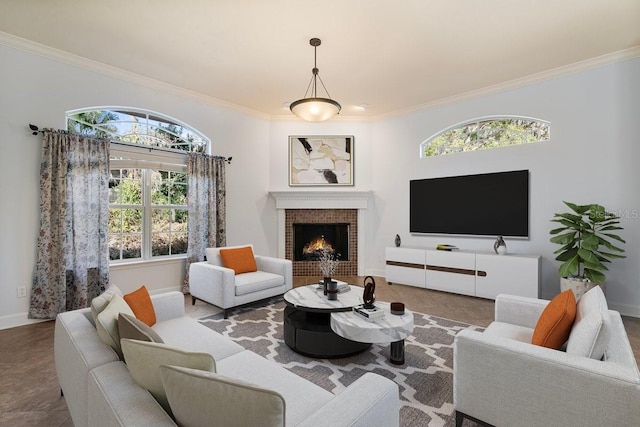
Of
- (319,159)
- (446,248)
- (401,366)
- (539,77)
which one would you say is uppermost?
(539,77)

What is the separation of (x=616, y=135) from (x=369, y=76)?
10.1ft

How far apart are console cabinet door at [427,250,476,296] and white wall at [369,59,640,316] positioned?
1.55 ft

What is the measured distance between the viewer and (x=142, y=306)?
214 cm

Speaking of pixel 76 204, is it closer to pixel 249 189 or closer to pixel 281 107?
pixel 249 189

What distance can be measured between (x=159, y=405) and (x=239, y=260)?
3.06 m

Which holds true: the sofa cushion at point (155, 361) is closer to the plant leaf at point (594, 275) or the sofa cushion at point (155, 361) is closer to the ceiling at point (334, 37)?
the ceiling at point (334, 37)

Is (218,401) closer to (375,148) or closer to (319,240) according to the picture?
(319,240)

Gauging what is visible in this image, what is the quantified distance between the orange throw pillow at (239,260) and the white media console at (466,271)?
2320 mm

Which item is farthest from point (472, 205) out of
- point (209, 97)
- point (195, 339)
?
point (209, 97)

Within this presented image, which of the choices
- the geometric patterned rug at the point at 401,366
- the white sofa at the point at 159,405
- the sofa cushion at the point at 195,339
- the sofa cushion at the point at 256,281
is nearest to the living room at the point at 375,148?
the sofa cushion at the point at 256,281

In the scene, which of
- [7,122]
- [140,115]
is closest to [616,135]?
[140,115]

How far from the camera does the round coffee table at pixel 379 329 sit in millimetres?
2232

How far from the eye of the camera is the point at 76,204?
3.62 meters

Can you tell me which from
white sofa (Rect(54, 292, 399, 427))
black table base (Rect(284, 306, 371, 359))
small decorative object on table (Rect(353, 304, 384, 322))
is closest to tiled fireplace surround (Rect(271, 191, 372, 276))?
black table base (Rect(284, 306, 371, 359))
